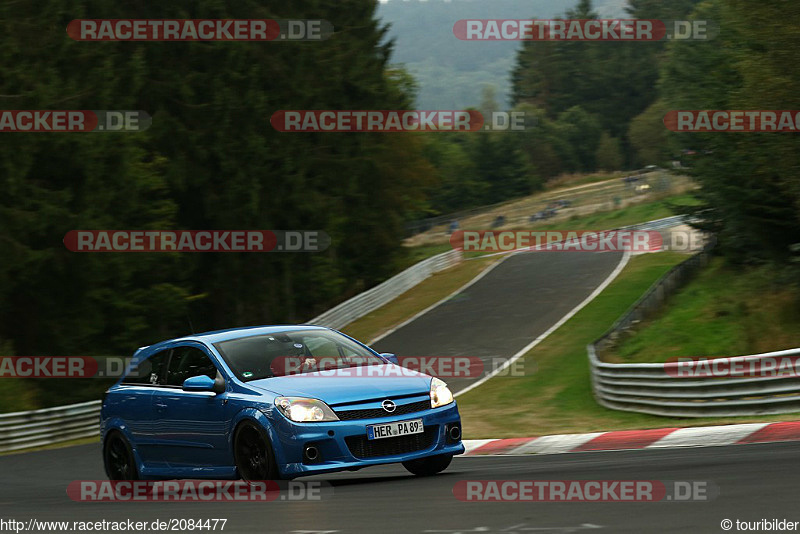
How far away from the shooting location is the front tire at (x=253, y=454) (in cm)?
982

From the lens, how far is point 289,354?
10844mm

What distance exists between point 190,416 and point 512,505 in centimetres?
403

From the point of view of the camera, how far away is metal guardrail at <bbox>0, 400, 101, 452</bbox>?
25.1 metres

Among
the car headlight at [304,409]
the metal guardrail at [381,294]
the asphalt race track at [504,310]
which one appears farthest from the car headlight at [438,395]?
the metal guardrail at [381,294]

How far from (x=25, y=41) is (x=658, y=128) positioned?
309 feet

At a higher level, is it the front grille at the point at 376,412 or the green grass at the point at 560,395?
the front grille at the point at 376,412

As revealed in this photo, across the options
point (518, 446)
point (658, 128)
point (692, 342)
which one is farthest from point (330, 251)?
point (658, 128)

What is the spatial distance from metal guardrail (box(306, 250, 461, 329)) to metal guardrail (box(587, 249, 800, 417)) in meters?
16.5

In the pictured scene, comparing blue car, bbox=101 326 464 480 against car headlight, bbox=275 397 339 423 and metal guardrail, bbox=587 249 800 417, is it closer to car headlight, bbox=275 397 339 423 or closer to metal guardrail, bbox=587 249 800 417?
car headlight, bbox=275 397 339 423

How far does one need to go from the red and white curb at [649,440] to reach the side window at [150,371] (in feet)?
14.2

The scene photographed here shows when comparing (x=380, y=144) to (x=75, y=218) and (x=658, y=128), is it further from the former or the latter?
(x=658, y=128)

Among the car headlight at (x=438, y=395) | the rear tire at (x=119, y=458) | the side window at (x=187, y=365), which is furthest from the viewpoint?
the rear tire at (x=119, y=458)

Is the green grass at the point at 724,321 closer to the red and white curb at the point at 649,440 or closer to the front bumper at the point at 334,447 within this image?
the red and white curb at the point at 649,440

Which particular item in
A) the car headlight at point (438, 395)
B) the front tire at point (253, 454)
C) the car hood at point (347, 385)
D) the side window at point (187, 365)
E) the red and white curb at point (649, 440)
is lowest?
the red and white curb at point (649, 440)
